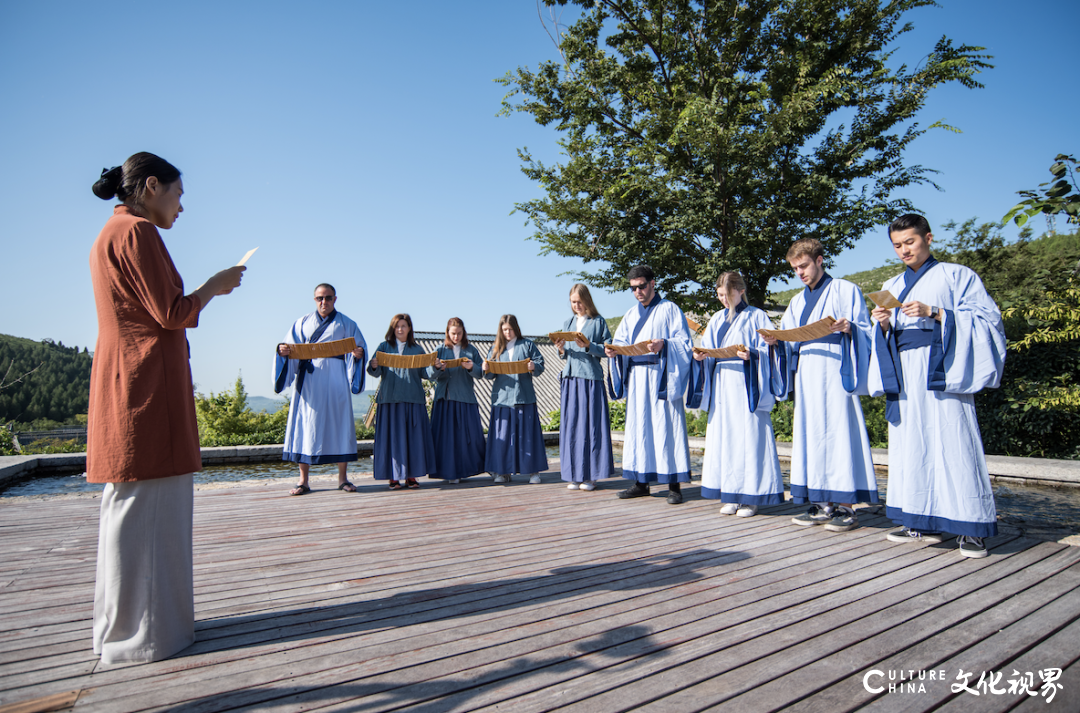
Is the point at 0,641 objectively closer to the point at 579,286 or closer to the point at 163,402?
the point at 163,402

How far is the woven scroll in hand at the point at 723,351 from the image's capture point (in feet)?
15.7

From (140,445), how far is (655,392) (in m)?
4.25

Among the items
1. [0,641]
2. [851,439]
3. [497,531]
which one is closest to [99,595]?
[0,641]

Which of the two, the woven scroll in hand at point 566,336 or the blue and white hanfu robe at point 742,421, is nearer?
the blue and white hanfu robe at point 742,421

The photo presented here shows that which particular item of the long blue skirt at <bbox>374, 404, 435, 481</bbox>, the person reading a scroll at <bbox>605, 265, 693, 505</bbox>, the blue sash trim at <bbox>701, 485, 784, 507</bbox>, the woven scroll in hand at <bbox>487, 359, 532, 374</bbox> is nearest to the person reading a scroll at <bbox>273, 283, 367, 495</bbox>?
the long blue skirt at <bbox>374, 404, 435, 481</bbox>

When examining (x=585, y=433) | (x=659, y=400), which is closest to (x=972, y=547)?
(x=659, y=400)

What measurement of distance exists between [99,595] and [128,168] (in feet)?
5.68

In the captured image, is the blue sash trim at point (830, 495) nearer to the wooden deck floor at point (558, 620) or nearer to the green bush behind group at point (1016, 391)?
the wooden deck floor at point (558, 620)

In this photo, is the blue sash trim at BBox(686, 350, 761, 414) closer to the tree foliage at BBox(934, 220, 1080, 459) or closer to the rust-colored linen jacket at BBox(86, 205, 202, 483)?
the rust-colored linen jacket at BBox(86, 205, 202, 483)

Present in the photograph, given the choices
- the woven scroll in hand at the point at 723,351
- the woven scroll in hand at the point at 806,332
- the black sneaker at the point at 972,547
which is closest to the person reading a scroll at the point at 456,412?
the woven scroll in hand at the point at 723,351

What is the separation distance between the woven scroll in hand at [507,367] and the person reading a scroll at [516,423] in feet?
0.04

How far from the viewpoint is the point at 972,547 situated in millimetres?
3521

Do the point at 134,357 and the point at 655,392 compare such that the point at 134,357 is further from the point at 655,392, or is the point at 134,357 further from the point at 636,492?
the point at 636,492

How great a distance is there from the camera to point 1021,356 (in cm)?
800
